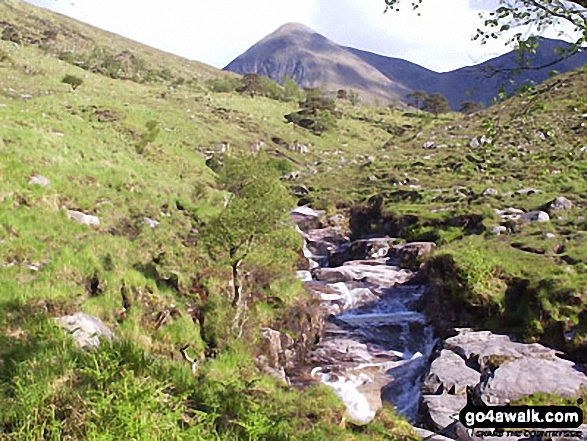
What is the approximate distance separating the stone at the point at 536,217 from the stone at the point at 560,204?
928 mm

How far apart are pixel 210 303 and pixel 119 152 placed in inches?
558

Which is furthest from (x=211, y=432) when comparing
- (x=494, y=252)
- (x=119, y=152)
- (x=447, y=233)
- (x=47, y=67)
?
(x=47, y=67)

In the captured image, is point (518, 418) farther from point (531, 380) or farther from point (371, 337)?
point (371, 337)

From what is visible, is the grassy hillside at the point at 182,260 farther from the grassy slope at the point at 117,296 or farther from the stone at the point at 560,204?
the stone at the point at 560,204

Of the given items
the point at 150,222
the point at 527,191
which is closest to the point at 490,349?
the point at 150,222

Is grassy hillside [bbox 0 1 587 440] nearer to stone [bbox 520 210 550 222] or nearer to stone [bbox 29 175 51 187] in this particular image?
stone [bbox 29 175 51 187]

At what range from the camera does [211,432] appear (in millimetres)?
7391

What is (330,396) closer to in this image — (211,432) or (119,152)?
(211,432)

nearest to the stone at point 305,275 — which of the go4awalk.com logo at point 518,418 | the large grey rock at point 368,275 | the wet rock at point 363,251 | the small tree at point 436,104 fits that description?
the large grey rock at point 368,275

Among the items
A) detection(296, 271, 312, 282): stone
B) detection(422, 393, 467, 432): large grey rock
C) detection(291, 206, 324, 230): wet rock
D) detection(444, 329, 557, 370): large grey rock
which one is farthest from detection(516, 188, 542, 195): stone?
detection(422, 393, 467, 432): large grey rock

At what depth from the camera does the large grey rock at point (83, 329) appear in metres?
9.85

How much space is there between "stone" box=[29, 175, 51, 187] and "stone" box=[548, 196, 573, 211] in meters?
26.6

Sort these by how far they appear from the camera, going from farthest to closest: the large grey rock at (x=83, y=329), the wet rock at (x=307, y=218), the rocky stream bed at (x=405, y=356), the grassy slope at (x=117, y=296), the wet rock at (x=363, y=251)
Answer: the wet rock at (x=307, y=218) → the wet rock at (x=363, y=251) → the rocky stream bed at (x=405, y=356) → the large grey rock at (x=83, y=329) → the grassy slope at (x=117, y=296)

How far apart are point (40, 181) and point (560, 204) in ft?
89.8
